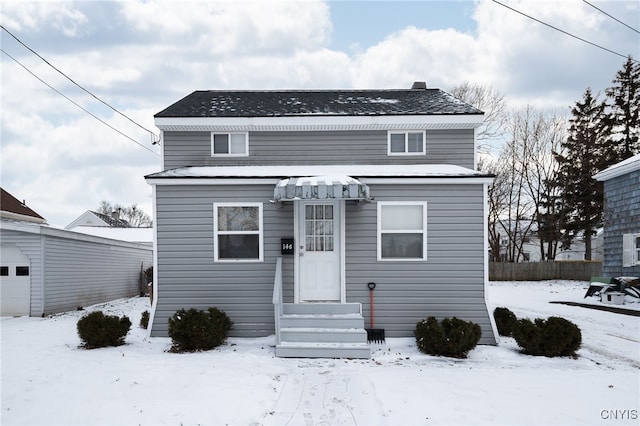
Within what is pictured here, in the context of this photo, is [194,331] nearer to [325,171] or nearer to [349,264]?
[349,264]

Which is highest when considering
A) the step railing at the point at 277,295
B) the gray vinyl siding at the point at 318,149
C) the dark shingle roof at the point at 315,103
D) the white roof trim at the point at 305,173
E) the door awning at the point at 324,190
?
the dark shingle roof at the point at 315,103

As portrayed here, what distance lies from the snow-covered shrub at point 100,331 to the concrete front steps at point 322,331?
320 cm

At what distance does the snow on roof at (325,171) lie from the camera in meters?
9.70

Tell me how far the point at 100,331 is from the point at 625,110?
3560 cm

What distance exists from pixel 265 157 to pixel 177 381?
5.94 meters

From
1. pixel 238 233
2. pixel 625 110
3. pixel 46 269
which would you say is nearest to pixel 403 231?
pixel 238 233

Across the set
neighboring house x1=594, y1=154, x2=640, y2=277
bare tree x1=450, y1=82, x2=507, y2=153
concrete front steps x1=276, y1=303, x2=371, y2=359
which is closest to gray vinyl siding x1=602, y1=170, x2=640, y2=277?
neighboring house x1=594, y1=154, x2=640, y2=277

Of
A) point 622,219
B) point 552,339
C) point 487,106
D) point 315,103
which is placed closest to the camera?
point 552,339

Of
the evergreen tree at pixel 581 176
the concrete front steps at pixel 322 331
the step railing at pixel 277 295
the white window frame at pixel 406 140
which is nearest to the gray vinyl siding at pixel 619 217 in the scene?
the white window frame at pixel 406 140

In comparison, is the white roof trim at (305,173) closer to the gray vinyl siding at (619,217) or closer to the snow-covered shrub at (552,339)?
the snow-covered shrub at (552,339)

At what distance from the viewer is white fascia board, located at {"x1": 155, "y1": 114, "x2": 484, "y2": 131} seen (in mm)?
10712

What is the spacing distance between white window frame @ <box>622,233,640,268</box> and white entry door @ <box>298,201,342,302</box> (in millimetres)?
12778

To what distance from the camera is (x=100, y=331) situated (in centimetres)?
869

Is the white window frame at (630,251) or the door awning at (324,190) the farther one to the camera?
the white window frame at (630,251)
